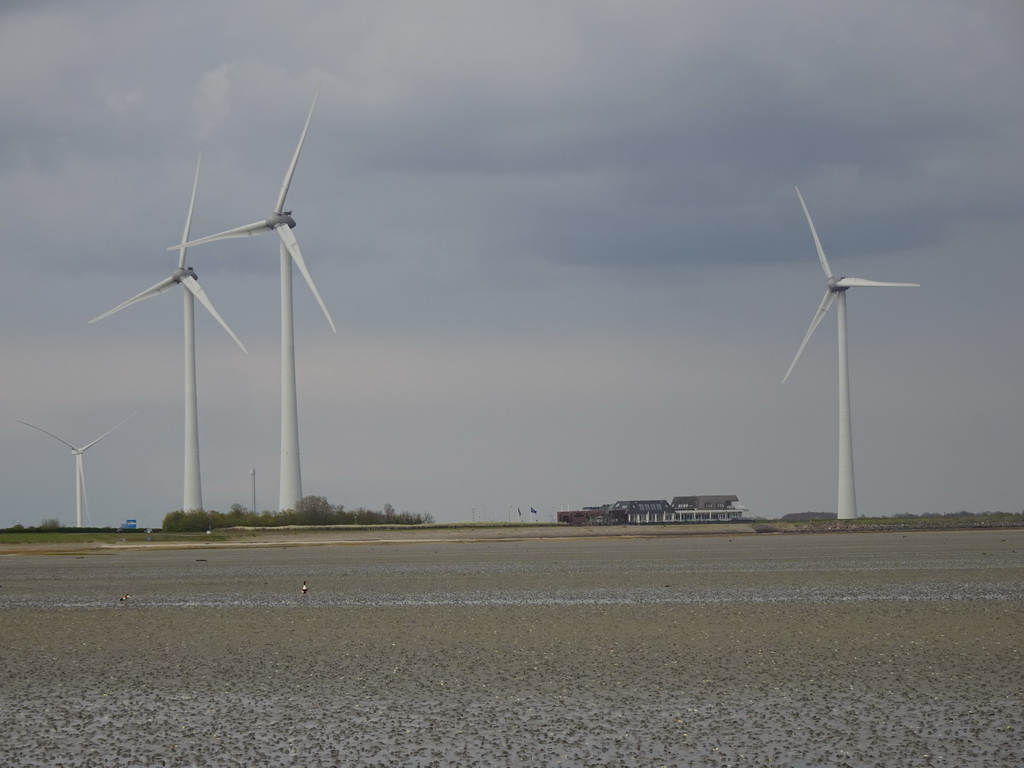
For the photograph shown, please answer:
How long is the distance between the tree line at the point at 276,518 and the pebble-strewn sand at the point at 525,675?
7639 centimetres

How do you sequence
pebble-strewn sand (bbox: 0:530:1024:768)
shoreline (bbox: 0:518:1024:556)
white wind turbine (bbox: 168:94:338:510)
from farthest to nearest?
white wind turbine (bbox: 168:94:338:510), shoreline (bbox: 0:518:1024:556), pebble-strewn sand (bbox: 0:530:1024:768)

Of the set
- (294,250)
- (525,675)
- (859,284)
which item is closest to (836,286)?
(859,284)

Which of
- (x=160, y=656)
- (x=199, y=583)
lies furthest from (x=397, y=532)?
(x=160, y=656)

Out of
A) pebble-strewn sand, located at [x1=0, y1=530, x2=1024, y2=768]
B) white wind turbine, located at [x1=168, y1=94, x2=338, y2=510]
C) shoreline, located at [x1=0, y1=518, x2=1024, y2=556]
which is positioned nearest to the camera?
pebble-strewn sand, located at [x1=0, y1=530, x2=1024, y2=768]

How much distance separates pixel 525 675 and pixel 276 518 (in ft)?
318

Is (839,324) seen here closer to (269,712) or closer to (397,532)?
(397,532)

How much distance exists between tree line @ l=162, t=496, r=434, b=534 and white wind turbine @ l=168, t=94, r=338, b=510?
1810 millimetres

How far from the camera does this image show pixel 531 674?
60.0 ft

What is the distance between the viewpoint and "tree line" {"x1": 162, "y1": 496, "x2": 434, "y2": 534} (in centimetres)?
11238

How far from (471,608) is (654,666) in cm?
1056

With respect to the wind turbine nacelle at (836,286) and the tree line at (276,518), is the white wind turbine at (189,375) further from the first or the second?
the wind turbine nacelle at (836,286)

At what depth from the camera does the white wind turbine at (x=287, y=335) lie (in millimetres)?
109750

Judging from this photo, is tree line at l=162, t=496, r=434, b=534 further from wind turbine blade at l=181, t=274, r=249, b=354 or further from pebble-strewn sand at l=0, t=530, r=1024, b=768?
pebble-strewn sand at l=0, t=530, r=1024, b=768

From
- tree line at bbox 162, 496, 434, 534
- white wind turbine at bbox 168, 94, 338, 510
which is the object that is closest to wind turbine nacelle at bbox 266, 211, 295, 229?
white wind turbine at bbox 168, 94, 338, 510
